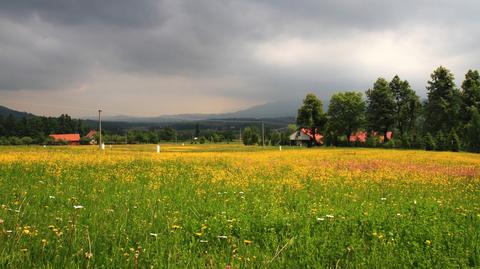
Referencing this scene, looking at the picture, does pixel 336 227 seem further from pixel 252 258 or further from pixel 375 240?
pixel 252 258

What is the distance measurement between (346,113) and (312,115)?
7.97 meters

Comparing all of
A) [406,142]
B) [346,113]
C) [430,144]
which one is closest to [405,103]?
[346,113]

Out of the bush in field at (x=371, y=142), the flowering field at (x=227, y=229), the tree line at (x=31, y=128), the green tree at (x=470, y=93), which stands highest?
the green tree at (x=470, y=93)

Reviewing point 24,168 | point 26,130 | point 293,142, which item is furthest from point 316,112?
point 26,130

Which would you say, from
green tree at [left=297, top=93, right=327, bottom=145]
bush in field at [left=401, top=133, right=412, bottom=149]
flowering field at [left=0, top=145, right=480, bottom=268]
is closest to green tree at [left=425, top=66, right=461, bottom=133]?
bush in field at [left=401, top=133, right=412, bottom=149]

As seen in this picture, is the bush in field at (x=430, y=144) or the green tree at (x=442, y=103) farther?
the green tree at (x=442, y=103)

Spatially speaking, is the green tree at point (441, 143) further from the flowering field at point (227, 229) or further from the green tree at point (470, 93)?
the flowering field at point (227, 229)

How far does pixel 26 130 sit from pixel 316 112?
100639mm

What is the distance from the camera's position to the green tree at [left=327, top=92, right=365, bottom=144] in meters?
79.1

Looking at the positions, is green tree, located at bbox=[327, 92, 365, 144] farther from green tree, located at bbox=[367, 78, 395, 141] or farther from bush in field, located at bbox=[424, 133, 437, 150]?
bush in field, located at bbox=[424, 133, 437, 150]

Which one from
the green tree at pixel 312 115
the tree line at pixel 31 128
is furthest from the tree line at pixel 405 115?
the tree line at pixel 31 128

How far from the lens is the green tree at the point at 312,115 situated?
82750mm

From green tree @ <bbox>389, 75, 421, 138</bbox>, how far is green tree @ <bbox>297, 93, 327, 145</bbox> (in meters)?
15.7

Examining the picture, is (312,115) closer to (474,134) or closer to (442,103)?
(442,103)
